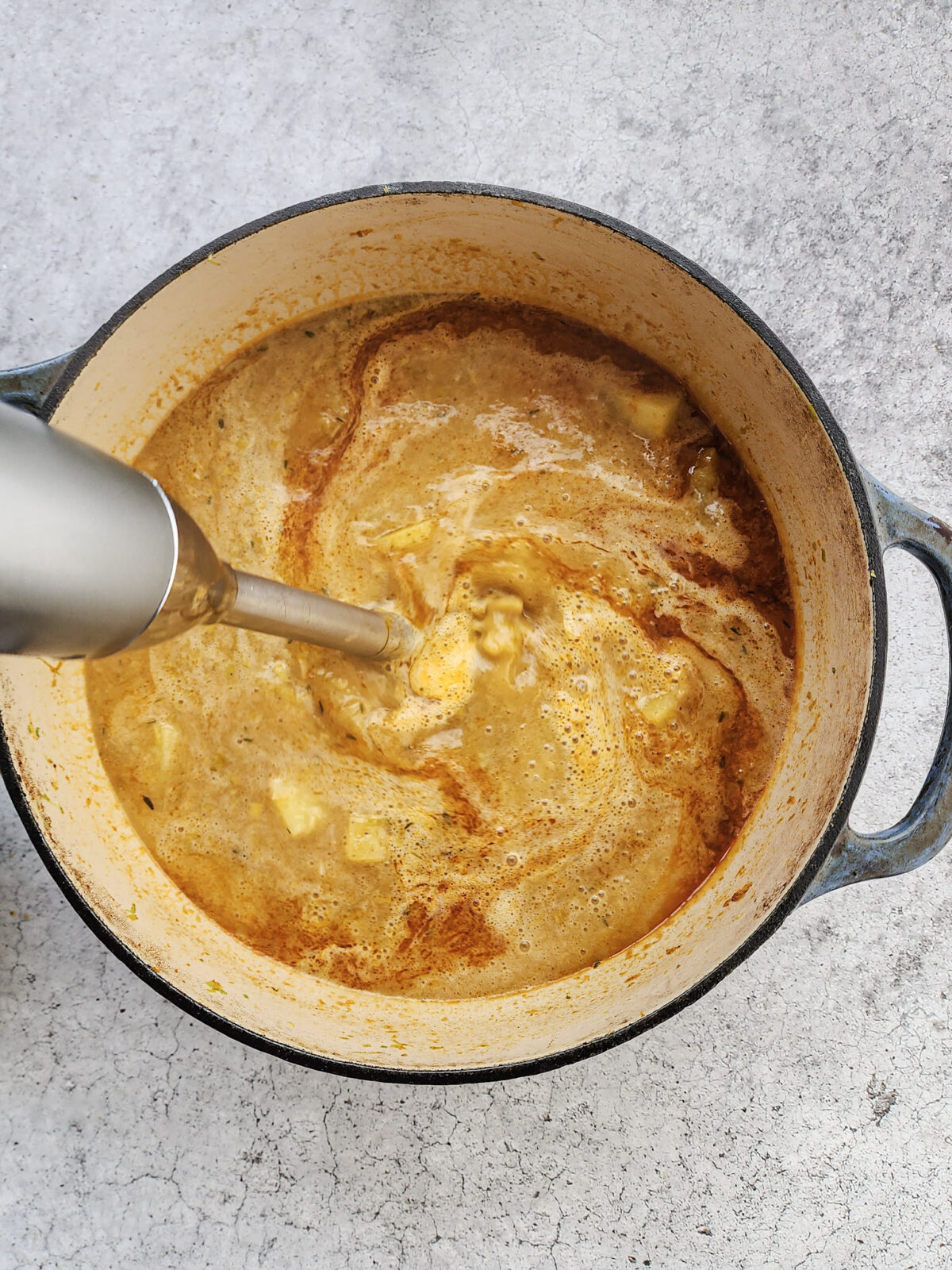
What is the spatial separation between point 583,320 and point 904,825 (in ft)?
2.46

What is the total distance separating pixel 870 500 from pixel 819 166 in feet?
2.07

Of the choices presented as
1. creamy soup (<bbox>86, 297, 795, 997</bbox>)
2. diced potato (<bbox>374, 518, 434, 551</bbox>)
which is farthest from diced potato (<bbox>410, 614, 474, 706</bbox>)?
diced potato (<bbox>374, 518, 434, 551</bbox>)

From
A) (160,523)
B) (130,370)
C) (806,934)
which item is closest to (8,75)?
(130,370)

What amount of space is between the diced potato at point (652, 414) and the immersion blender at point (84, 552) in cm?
73

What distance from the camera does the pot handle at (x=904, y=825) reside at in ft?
3.37

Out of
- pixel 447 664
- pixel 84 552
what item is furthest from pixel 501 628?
pixel 84 552

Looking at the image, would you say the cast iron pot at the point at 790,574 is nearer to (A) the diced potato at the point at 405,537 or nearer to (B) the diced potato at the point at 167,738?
(B) the diced potato at the point at 167,738

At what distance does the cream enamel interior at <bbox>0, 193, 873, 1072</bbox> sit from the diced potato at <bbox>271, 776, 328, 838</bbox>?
182 millimetres

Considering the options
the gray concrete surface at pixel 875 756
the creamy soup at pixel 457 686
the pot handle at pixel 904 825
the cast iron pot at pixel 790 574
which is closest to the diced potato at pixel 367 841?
the creamy soup at pixel 457 686

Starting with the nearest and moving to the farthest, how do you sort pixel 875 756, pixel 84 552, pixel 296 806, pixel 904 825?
pixel 84 552
pixel 904 825
pixel 296 806
pixel 875 756

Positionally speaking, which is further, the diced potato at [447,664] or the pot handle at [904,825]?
the diced potato at [447,664]

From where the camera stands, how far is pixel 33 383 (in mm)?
1048

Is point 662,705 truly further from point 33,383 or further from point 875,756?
point 33,383

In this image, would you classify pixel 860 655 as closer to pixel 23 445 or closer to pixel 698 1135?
pixel 698 1135
